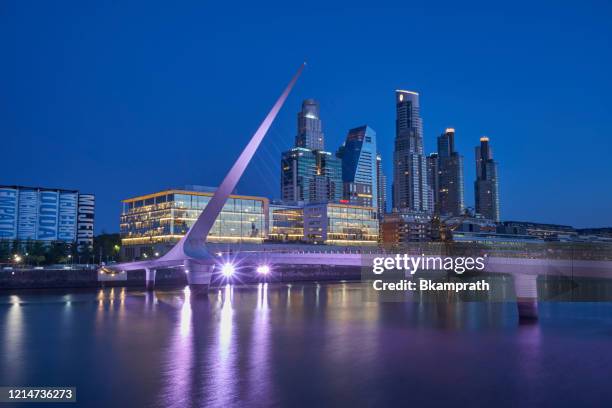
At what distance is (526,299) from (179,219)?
75325 millimetres

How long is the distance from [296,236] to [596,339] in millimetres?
101297

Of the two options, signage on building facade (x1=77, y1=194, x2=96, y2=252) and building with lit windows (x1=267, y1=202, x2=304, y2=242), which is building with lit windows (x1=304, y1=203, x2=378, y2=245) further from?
signage on building facade (x1=77, y1=194, x2=96, y2=252)

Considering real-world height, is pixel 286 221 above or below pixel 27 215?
below

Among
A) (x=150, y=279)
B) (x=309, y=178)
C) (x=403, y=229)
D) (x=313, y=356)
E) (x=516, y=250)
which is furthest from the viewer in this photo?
(x=309, y=178)

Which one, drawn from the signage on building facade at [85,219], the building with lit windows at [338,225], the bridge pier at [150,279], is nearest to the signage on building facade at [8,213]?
the signage on building facade at [85,219]

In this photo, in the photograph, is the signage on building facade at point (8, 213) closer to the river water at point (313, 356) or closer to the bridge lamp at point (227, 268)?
the bridge lamp at point (227, 268)

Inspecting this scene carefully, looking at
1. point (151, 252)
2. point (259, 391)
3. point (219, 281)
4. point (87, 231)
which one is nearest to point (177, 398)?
point (259, 391)

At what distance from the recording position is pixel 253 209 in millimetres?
108938

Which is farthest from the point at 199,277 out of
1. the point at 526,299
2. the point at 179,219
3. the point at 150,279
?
the point at 179,219

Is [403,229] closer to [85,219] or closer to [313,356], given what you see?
[85,219]

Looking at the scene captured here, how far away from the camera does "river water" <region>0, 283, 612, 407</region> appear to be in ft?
46.4

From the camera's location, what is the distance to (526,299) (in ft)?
96.1

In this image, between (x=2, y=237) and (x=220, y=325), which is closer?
(x=220, y=325)

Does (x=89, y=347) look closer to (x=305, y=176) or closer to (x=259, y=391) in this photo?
(x=259, y=391)
